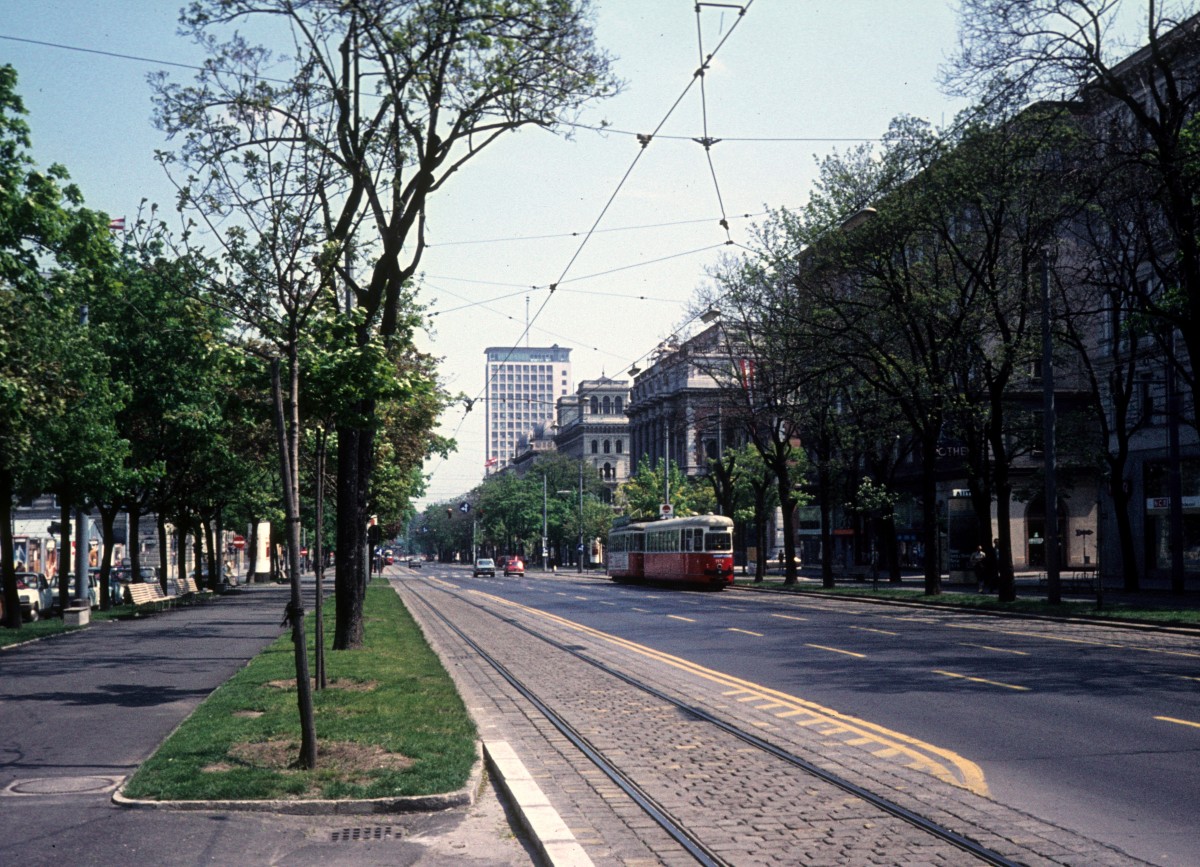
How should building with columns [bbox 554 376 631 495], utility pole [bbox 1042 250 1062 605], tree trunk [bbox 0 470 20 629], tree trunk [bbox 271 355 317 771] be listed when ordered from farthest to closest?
building with columns [bbox 554 376 631 495] → utility pole [bbox 1042 250 1062 605] → tree trunk [bbox 0 470 20 629] → tree trunk [bbox 271 355 317 771]

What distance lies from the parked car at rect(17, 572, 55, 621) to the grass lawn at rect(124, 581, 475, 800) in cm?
2082

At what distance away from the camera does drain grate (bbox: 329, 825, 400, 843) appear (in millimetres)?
7946

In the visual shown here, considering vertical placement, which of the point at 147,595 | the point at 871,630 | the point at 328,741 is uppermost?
the point at 147,595

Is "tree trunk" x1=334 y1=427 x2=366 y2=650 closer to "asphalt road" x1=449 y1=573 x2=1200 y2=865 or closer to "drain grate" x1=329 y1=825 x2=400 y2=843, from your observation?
"asphalt road" x1=449 y1=573 x2=1200 y2=865

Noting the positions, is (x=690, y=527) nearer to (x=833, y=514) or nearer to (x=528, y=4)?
(x=833, y=514)

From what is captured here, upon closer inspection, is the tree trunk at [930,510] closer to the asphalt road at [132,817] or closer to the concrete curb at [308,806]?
the asphalt road at [132,817]

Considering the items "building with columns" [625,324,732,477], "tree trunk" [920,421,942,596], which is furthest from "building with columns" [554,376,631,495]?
"tree trunk" [920,421,942,596]

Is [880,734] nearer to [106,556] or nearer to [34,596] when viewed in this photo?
[106,556]

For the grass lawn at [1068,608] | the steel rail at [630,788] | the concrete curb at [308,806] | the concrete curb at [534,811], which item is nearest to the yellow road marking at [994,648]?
the grass lawn at [1068,608]

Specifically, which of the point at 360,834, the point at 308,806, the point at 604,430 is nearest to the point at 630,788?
the point at 360,834

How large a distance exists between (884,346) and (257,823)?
116ft

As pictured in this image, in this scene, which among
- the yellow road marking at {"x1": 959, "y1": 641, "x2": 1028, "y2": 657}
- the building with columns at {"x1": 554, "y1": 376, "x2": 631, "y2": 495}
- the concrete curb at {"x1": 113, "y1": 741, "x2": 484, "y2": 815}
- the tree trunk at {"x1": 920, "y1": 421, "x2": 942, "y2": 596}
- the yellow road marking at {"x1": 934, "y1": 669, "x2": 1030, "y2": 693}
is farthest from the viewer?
the building with columns at {"x1": 554, "y1": 376, "x2": 631, "y2": 495}

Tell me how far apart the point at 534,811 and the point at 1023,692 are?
868 centimetres

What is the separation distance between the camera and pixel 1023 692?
15.0m
